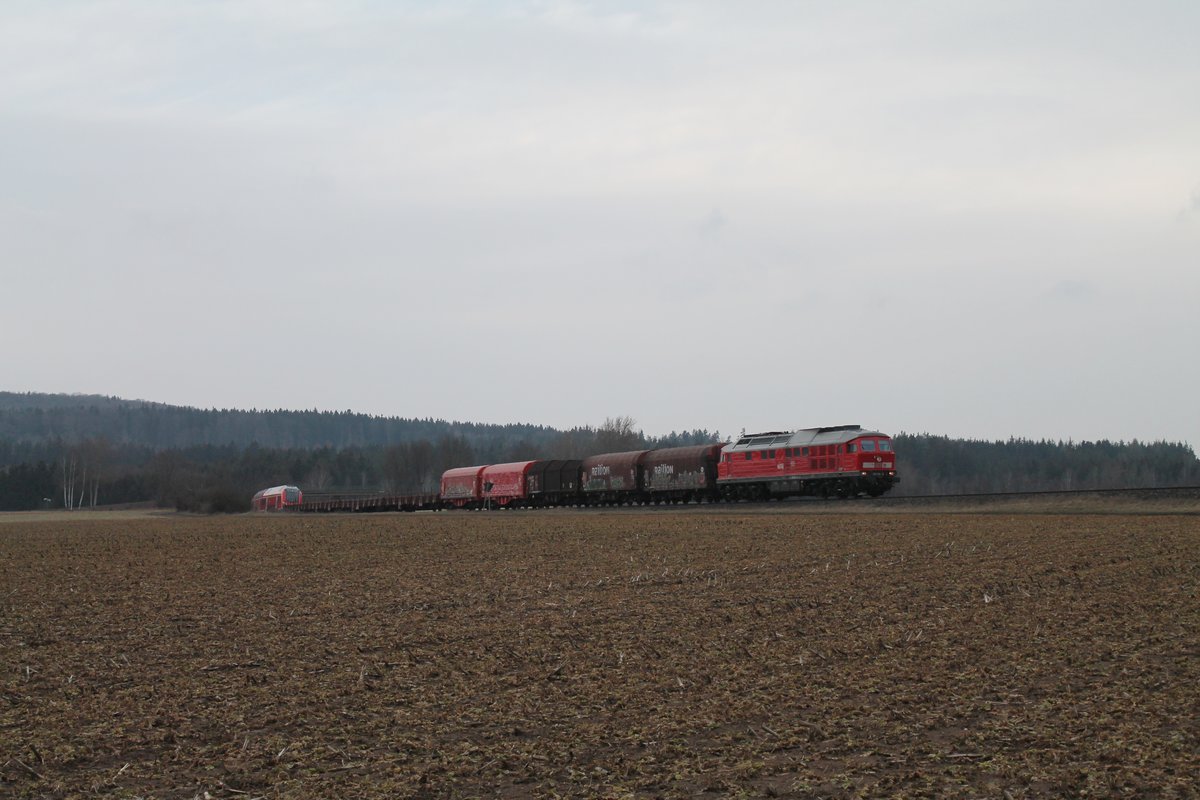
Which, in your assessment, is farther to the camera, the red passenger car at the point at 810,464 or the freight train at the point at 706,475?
the freight train at the point at 706,475

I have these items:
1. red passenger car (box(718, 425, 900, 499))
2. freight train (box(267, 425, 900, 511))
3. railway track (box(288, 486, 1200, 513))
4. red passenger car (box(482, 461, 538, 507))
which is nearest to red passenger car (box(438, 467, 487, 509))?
freight train (box(267, 425, 900, 511))

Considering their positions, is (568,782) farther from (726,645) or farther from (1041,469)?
(1041,469)

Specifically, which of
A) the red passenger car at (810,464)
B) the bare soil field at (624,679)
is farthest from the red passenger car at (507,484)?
the bare soil field at (624,679)

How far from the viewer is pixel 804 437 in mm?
57938

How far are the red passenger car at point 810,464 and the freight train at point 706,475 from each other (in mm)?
46

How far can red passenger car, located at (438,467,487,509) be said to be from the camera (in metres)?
86.8

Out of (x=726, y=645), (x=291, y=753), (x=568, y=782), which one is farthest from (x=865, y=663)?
(x=291, y=753)

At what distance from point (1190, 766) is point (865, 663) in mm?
5273

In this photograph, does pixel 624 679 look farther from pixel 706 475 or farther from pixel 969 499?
pixel 706 475

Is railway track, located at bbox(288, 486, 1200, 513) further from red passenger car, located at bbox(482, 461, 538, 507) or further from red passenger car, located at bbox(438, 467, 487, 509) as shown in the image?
red passenger car, located at bbox(438, 467, 487, 509)

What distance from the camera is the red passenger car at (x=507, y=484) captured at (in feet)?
262

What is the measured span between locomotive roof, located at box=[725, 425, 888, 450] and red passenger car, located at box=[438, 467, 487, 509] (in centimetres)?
2854

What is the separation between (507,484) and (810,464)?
1194 inches

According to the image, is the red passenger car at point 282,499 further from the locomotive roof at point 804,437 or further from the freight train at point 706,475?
the locomotive roof at point 804,437
